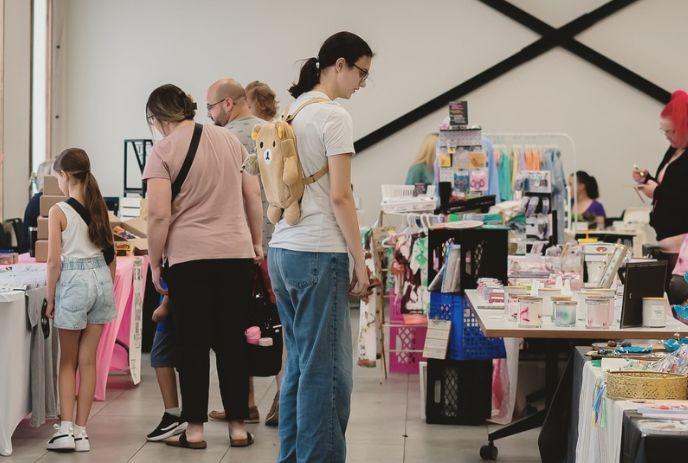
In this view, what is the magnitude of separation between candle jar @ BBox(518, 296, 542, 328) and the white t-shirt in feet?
2.56

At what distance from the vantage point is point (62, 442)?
4.36 meters

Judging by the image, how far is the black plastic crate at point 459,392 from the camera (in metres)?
5.04

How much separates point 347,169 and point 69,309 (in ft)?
5.71

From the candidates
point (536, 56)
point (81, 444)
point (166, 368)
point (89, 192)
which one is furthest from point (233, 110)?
point (536, 56)

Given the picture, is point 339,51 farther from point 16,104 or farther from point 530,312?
point 16,104

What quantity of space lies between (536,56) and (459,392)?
6743mm

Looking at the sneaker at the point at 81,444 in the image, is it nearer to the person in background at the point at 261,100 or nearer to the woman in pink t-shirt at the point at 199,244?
the woman in pink t-shirt at the point at 199,244

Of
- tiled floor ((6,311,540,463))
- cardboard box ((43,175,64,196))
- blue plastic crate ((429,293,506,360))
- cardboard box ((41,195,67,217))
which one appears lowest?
tiled floor ((6,311,540,463))

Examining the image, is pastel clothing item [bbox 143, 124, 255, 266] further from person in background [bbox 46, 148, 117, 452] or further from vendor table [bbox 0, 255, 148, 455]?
vendor table [bbox 0, 255, 148, 455]

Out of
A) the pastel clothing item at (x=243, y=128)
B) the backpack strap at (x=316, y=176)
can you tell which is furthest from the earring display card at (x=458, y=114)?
the backpack strap at (x=316, y=176)

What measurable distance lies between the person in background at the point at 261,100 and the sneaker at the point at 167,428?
60.6 inches

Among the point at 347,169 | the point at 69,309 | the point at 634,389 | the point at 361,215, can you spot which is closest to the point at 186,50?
the point at 361,215

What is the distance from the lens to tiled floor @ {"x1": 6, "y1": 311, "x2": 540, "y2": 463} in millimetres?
4352

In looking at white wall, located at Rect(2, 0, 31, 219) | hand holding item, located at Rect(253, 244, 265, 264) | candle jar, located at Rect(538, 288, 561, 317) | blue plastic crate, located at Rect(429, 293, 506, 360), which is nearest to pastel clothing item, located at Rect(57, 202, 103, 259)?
hand holding item, located at Rect(253, 244, 265, 264)
